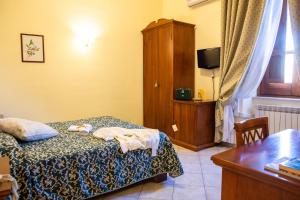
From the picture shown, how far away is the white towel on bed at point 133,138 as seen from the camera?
224 cm

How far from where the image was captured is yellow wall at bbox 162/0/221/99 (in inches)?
150

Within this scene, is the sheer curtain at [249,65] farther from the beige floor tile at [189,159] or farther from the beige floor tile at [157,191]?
the beige floor tile at [157,191]

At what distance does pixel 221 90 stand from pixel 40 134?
8.43 ft

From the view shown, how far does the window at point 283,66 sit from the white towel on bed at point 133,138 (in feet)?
6.60

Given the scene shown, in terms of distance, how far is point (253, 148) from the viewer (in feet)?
4.42

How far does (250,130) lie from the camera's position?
1.59 meters

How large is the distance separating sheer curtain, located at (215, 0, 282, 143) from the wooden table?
201 centimetres

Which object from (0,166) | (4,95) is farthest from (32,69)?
(0,166)

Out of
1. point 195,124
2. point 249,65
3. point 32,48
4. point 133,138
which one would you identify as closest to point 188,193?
point 133,138

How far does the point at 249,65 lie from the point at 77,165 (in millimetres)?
2556

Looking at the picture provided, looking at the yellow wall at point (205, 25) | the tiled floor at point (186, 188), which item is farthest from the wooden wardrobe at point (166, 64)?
the tiled floor at point (186, 188)

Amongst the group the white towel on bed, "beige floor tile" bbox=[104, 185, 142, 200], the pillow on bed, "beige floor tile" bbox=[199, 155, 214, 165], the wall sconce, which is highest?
the wall sconce

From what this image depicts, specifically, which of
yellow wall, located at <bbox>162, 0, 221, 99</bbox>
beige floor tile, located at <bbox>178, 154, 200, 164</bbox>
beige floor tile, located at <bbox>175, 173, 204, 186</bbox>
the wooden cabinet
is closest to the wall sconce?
yellow wall, located at <bbox>162, 0, 221, 99</bbox>

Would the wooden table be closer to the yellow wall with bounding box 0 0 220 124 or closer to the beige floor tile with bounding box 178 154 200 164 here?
the beige floor tile with bounding box 178 154 200 164
